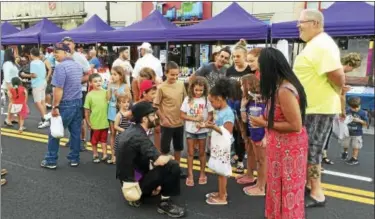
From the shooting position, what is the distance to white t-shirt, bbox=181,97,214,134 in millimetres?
4105

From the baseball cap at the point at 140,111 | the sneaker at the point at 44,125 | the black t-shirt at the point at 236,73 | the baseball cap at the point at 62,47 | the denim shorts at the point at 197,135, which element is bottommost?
the sneaker at the point at 44,125

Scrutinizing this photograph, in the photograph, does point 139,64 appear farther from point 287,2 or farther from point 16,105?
point 287,2

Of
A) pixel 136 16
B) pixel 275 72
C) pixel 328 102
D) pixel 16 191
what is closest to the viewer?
pixel 275 72

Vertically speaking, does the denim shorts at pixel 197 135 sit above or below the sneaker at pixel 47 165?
above

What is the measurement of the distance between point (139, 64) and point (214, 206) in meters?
3.47

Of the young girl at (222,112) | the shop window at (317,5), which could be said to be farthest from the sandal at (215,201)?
the shop window at (317,5)

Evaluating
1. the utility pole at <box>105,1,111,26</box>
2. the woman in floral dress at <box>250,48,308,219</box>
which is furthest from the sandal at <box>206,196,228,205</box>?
the utility pole at <box>105,1,111,26</box>

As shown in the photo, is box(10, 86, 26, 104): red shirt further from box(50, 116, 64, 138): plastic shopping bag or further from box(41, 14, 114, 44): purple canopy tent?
box(41, 14, 114, 44): purple canopy tent

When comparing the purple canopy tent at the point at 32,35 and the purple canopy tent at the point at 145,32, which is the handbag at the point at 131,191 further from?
the purple canopy tent at the point at 32,35

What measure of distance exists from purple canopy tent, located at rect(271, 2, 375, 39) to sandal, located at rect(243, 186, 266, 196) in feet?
15.6

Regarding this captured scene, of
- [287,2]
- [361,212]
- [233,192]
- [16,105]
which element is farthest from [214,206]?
[287,2]

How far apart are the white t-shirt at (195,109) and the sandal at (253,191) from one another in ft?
2.75

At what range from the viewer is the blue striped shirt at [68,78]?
15.1 feet

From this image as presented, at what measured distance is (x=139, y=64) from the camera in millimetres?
6453
